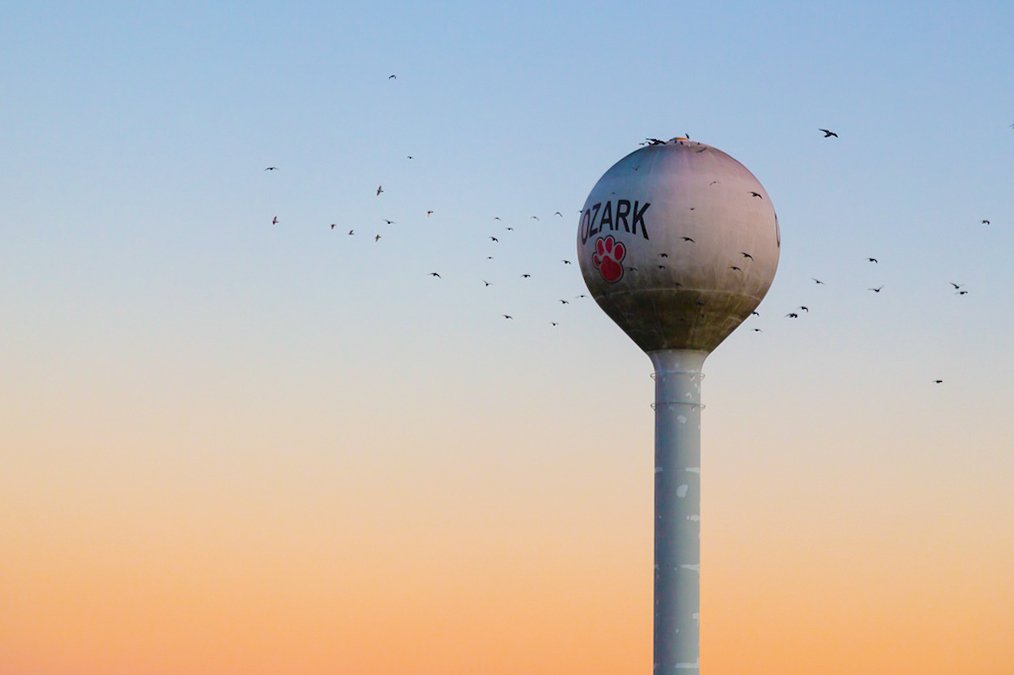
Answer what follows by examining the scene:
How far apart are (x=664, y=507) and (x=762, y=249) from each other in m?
8.21

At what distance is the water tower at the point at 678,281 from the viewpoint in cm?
5216

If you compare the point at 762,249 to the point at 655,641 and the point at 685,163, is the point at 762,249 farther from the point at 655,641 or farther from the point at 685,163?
the point at 655,641

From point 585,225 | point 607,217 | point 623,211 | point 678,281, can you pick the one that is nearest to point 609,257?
point 607,217

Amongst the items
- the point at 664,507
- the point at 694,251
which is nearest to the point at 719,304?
the point at 694,251

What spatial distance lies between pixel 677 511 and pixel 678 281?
22.6 feet

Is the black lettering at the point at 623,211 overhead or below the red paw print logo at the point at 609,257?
overhead

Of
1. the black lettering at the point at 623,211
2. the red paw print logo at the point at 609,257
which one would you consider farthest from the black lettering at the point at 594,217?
the black lettering at the point at 623,211

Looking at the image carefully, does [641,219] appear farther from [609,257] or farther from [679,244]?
[609,257]

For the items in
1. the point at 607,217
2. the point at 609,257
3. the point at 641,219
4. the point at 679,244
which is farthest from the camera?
the point at 607,217

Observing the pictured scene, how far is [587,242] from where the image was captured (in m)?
54.0

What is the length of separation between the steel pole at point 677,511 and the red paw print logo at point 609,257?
3.08m

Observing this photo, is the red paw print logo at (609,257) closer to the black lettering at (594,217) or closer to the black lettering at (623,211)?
the black lettering at (594,217)

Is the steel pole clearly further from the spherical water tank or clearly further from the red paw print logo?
the red paw print logo

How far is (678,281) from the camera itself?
52.3m
